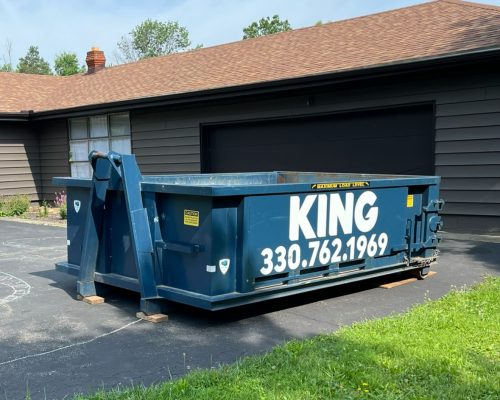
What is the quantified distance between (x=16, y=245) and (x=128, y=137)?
20.8 feet

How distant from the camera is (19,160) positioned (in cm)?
1855

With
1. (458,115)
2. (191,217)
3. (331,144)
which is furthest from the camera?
(331,144)

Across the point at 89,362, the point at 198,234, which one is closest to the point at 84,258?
the point at 198,234

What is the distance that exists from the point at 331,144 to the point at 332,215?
6194 millimetres

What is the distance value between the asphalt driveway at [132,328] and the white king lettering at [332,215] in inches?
30.3

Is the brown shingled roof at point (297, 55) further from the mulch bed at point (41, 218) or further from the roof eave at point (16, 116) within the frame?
the mulch bed at point (41, 218)

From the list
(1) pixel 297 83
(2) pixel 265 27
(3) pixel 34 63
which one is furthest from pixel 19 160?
(3) pixel 34 63

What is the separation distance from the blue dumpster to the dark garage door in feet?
13.1

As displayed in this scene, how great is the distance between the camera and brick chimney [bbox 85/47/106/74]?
22.2m

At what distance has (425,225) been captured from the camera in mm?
7133

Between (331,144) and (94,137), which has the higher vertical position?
(94,137)

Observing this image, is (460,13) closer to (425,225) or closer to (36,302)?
(425,225)

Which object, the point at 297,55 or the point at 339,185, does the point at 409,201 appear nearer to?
the point at 339,185

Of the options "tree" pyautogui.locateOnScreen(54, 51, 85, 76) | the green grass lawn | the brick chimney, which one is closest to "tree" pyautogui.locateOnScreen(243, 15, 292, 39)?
"tree" pyautogui.locateOnScreen(54, 51, 85, 76)
